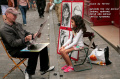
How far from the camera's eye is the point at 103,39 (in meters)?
7.10

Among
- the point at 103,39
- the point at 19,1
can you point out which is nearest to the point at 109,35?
the point at 103,39

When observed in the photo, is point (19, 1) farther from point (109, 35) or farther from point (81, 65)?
point (81, 65)

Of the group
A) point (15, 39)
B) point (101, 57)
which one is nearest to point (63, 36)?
point (101, 57)

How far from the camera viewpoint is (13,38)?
12.1 feet

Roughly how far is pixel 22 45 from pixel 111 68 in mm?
2033

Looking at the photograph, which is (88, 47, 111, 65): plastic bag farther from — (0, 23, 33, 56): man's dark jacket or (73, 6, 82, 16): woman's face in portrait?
(0, 23, 33, 56): man's dark jacket

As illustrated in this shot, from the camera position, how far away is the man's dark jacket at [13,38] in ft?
11.9

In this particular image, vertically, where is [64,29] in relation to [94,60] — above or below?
above

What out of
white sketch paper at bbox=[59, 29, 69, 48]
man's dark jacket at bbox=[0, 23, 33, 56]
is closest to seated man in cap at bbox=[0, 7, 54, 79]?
man's dark jacket at bbox=[0, 23, 33, 56]

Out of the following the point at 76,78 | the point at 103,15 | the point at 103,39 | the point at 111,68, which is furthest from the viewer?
the point at 103,15

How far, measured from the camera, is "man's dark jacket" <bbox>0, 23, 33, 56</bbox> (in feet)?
11.9

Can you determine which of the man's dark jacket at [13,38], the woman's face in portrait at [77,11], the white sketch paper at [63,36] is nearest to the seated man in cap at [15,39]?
the man's dark jacket at [13,38]

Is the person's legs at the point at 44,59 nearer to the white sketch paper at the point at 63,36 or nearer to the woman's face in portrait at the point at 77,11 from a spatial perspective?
the white sketch paper at the point at 63,36

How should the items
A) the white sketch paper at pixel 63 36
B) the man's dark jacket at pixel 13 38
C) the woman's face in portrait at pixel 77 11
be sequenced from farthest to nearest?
the white sketch paper at pixel 63 36, the woman's face in portrait at pixel 77 11, the man's dark jacket at pixel 13 38
